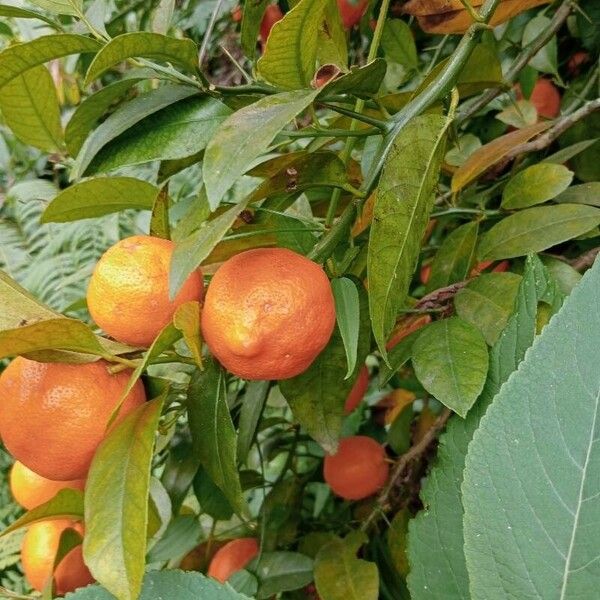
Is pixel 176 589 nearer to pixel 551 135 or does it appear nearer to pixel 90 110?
pixel 90 110

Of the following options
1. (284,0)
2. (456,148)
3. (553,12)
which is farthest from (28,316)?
(553,12)

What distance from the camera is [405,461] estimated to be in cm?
84

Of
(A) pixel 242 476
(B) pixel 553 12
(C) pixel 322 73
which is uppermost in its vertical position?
(C) pixel 322 73

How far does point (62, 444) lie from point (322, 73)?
351 millimetres

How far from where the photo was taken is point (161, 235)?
1.97 feet

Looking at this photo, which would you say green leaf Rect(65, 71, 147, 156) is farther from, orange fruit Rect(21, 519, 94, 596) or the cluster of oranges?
orange fruit Rect(21, 519, 94, 596)

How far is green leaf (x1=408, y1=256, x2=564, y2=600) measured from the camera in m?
0.48

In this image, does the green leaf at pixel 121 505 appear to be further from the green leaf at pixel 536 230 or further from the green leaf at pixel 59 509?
the green leaf at pixel 536 230

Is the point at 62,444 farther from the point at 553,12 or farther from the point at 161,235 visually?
the point at 553,12

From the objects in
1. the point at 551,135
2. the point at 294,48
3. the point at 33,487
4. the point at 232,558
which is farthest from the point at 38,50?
the point at 232,558

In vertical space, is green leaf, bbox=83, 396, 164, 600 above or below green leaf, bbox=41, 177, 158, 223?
below

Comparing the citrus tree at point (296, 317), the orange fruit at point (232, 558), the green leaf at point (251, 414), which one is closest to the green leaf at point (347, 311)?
the citrus tree at point (296, 317)

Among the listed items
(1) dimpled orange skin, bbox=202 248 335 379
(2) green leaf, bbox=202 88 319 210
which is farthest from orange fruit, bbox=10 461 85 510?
(2) green leaf, bbox=202 88 319 210

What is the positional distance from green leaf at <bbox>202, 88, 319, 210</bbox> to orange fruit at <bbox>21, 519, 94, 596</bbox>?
0.39 meters
